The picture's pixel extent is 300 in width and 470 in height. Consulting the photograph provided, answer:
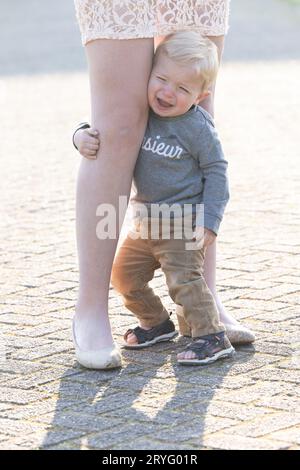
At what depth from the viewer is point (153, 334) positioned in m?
4.45

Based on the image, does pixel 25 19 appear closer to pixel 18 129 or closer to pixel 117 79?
pixel 18 129

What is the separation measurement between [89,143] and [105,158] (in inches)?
3.0

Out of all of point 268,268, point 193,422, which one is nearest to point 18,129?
point 268,268

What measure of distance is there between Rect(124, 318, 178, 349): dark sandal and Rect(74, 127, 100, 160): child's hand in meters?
0.70

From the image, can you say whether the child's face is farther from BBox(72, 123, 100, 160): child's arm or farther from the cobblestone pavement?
the cobblestone pavement

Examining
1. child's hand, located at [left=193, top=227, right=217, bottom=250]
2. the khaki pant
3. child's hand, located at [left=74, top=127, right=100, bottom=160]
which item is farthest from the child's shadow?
child's hand, located at [left=74, top=127, right=100, bottom=160]

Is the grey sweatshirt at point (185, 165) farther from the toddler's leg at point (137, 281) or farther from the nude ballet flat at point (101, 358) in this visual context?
the nude ballet flat at point (101, 358)

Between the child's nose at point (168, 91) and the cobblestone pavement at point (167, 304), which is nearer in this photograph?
the cobblestone pavement at point (167, 304)

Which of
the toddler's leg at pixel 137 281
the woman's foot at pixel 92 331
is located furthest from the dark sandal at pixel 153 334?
the woman's foot at pixel 92 331

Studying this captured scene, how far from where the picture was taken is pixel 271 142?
926cm

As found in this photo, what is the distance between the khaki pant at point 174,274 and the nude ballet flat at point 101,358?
1.00 ft

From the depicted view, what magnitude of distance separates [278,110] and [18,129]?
2.35m

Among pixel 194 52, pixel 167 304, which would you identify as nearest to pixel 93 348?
pixel 167 304

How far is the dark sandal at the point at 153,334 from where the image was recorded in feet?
14.5
